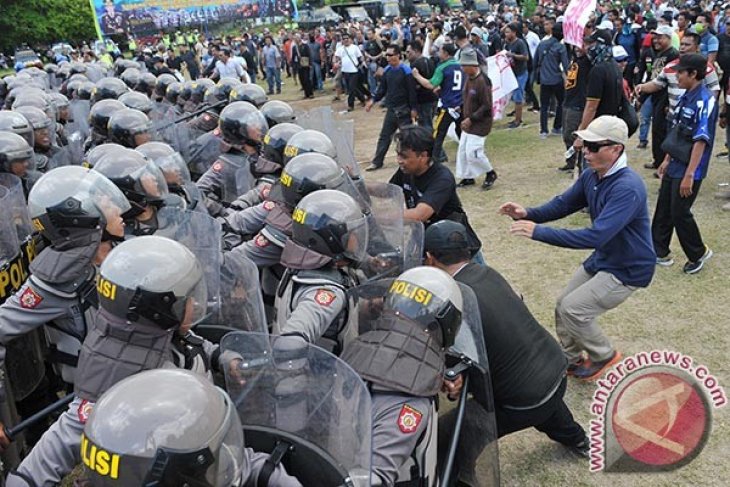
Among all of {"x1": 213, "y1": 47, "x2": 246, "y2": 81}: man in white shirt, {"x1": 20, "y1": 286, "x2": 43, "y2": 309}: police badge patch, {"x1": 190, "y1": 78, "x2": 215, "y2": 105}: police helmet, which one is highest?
{"x1": 20, "y1": 286, "x2": 43, "y2": 309}: police badge patch

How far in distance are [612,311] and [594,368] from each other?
3.45 feet

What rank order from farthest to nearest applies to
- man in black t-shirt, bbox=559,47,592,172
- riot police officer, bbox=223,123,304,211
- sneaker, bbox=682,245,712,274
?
man in black t-shirt, bbox=559,47,592,172 < sneaker, bbox=682,245,712,274 < riot police officer, bbox=223,123,304,211

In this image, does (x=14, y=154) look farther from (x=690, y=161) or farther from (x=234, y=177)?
(x=690, y=161)

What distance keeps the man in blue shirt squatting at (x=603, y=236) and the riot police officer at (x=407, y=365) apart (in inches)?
59.9

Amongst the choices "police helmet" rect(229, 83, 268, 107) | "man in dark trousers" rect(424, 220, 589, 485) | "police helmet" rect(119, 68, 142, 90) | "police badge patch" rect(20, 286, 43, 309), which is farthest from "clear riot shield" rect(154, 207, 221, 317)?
"police helmet" rect(119, 68, 142, 90)

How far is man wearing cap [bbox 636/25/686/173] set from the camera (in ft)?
24.8

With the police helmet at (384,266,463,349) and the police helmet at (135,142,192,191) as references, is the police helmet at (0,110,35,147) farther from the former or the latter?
the police helmet at (384,266,463,349)

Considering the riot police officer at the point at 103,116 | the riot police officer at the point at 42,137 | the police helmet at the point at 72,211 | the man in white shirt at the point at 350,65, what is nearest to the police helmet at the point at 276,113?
the riot police officer at the point at 103,116

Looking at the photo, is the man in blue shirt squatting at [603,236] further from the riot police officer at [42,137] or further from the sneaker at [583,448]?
the riot police officer at [42,137]

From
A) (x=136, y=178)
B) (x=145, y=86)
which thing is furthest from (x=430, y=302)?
(x=145, y=86)

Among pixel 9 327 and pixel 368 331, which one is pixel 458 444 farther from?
pixel 9 327

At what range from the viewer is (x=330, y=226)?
324cm

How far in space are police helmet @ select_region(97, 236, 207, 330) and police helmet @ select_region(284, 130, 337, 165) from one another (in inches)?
105

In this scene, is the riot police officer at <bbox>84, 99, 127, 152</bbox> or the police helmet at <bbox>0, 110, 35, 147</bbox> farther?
the riot police officer at <bbox>84, 99, 127, 152</bbox>
